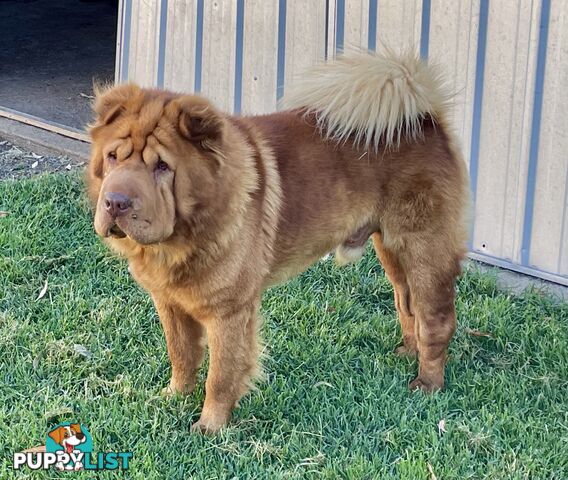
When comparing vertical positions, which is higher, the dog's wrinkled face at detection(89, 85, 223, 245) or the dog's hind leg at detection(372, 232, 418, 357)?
the dog's wrinkled face at detection(89, 85, 223, 245)

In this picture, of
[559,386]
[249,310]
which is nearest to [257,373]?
[249,310]

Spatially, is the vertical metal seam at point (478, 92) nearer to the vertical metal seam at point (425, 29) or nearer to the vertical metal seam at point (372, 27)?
the vertical metal seam at point (425, 29)

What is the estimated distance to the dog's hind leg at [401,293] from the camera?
3.93 meters

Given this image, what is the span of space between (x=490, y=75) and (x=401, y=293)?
1.60 metres

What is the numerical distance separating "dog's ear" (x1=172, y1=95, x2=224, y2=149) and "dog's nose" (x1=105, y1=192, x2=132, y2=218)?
1.16 ft

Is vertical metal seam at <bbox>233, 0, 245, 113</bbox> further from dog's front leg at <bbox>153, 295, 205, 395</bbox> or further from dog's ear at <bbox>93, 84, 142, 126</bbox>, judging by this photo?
dog's ear at <bbox>93, 84, 142, 126</bbox>

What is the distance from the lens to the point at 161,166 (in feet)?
9.50

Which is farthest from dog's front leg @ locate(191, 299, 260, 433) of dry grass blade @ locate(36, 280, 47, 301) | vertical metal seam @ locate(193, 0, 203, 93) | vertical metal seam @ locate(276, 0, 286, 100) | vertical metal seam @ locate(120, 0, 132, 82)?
vertical metal seam @ locate(120, 0, 132, 82)

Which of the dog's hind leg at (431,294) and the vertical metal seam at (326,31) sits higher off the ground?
the vertical metal seam at (326,31)

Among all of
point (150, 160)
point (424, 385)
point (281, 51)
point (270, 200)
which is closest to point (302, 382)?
point (424, 385)

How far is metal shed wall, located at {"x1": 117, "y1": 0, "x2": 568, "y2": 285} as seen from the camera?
180 inches

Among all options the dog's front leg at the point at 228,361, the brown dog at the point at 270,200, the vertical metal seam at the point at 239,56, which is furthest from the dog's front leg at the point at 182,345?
the vertical metal seam at the point at 239,56

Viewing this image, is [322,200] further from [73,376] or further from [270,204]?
[73,376]

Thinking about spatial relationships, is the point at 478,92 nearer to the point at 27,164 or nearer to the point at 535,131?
the point at 535,131
